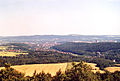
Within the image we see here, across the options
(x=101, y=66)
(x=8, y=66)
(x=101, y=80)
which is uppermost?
(x=8, y=66)

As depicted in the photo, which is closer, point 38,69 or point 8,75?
point 8,75

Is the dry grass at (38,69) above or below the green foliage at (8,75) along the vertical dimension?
below

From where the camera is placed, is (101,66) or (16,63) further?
(16,63)

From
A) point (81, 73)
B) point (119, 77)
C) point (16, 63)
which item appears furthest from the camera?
point (16, 63)

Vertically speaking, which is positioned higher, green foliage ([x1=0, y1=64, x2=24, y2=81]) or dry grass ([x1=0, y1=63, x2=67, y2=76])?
green foliage ([x1=0, y1=64, x2=24, y2=81])

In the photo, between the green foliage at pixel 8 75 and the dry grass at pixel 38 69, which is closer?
the green foliage at pixel 8 75

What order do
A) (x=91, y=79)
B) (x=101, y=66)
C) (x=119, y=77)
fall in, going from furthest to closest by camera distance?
(x=101, y=66) < (x=119, y=77) < (x=91, y=79)

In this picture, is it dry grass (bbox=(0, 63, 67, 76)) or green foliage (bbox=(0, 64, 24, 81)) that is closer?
green foliage (bbox=(0, 64, 24, 81))

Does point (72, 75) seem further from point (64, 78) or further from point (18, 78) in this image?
point (18, 78)

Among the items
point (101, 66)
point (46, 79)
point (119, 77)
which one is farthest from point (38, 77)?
point (101, 66)

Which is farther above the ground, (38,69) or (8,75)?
(8,75)

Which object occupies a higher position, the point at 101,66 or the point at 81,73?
the point at 81,73
